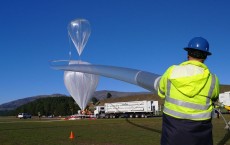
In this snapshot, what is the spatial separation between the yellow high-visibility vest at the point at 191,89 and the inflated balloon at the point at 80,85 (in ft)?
143

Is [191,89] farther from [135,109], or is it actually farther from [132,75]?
[135,109]

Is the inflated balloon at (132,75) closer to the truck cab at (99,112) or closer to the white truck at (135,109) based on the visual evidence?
the white truck at (135,109)

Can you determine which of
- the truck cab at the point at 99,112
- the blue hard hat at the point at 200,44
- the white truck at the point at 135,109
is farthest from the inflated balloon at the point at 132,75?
the truck cab at the point at 99,112

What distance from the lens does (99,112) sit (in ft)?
283

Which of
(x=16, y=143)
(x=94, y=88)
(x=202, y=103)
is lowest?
(x=16, y=143)

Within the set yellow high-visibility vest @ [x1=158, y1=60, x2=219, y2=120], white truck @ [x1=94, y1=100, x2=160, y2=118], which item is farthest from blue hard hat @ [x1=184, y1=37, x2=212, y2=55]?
white truck @ [x1=94, y1=100, x2=160, y2=118]

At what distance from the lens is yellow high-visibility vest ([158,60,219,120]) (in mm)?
3358

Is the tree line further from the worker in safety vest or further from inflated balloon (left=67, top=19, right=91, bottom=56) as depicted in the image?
the worker in safety vest

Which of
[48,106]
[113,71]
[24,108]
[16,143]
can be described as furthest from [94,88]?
[24,108]

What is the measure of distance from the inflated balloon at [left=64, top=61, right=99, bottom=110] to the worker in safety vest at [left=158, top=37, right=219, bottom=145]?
43494mm

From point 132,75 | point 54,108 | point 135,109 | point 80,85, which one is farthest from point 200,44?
point 54,108

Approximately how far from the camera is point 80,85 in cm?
4847

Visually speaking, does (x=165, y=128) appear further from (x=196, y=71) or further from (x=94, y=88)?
(x=94, y=88)

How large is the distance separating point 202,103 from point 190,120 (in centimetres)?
19
